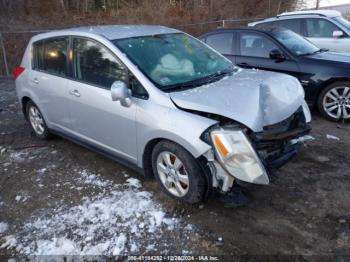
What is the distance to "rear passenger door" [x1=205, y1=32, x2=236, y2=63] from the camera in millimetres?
6252

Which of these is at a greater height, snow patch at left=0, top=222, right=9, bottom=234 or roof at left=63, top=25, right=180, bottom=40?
roof at left=63, top=25, right=180, bottom=40

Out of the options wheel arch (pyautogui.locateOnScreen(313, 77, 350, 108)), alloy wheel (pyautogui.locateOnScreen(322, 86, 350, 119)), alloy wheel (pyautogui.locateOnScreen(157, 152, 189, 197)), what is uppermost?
wheel arch (pyautogui.locateOnScreen(313, 77, 350, 108))

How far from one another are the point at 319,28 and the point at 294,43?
2.39 metres

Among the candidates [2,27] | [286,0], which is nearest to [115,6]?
[2,27]

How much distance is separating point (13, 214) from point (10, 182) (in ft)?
2.59

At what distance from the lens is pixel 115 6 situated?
20422 millimetres

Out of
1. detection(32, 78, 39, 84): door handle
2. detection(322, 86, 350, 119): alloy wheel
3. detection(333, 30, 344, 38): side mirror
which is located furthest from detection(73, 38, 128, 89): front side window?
detection(333, 30, 344, 38): side mirror

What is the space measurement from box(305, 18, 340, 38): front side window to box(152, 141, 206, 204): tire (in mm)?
6224

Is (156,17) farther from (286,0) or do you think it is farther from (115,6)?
(286,0)

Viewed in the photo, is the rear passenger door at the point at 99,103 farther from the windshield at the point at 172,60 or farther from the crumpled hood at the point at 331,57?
the crumpled hood at the point at 331,57

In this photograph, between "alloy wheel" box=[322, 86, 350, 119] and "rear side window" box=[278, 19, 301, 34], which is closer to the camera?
"alloy wheel" box=[322, 86, 350, 119]

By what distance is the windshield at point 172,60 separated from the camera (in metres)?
3.31

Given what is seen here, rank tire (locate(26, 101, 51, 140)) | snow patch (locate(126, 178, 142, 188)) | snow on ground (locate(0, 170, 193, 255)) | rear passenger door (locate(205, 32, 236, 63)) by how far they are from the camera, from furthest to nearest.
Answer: rear passenger door (locate(205, 32, 236, 63)) < tire (locate(26, 101, 51, 140)) < snow patch (locate(126, 178, 142, 188)) < snow on ground (locate(0, 170, 193, 255))

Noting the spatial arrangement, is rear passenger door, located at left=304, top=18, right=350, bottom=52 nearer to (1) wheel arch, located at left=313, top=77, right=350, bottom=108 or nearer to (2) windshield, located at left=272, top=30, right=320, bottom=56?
(2) windshield, located at left=272, top=30, right=320, bottom=56
